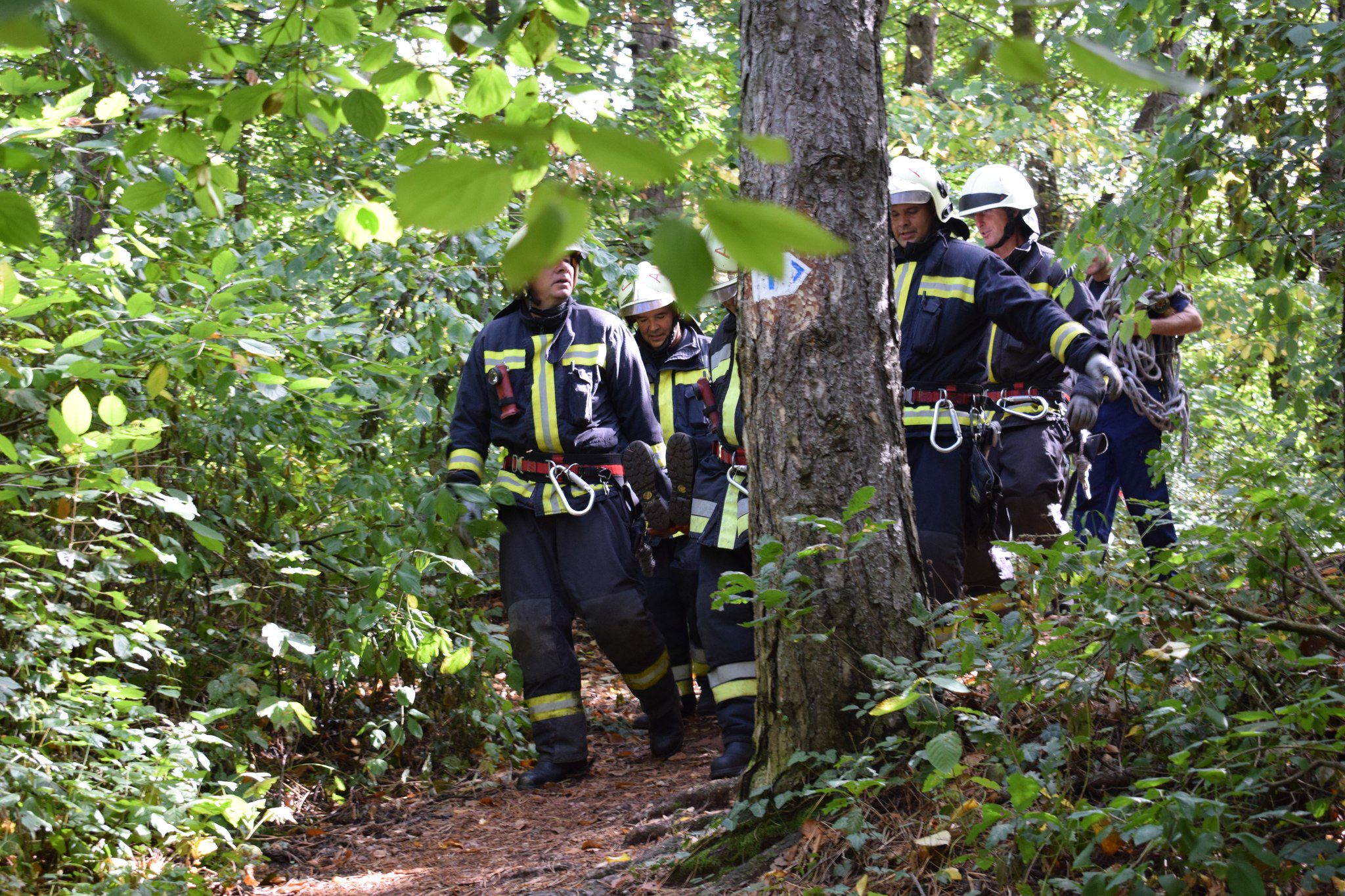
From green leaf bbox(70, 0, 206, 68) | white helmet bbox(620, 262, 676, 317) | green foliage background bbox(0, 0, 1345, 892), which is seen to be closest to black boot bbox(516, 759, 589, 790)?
green foliage background bbox(0, 0, 1345, 892)

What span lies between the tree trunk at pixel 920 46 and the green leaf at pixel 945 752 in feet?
32.6

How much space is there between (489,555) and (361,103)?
4.76m

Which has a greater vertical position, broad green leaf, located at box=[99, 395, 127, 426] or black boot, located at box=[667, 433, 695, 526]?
broad green leaf, located at box=[99, 395, 127, 426]

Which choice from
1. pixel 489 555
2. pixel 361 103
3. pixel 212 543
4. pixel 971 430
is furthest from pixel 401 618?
pixel 361 103

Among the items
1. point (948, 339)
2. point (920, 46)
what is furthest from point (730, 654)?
point (920, 46)

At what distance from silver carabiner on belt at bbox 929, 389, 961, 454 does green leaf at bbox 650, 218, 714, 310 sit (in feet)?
13.0

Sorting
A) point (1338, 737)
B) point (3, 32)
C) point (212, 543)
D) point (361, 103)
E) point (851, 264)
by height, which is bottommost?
point (1338, 737)

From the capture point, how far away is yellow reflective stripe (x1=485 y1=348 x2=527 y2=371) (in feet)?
17.2

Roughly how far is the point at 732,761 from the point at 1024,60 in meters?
3.88

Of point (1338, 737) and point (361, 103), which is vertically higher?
point (361, 103)

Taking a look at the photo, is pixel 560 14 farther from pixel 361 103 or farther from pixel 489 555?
pixel 489 555

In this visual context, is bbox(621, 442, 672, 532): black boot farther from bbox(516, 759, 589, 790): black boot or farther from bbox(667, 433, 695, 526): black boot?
bbox(516, 759, 589, 790): black boot

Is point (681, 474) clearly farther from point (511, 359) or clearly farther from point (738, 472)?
point (511, 359)

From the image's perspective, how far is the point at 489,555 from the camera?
6.86 meters
